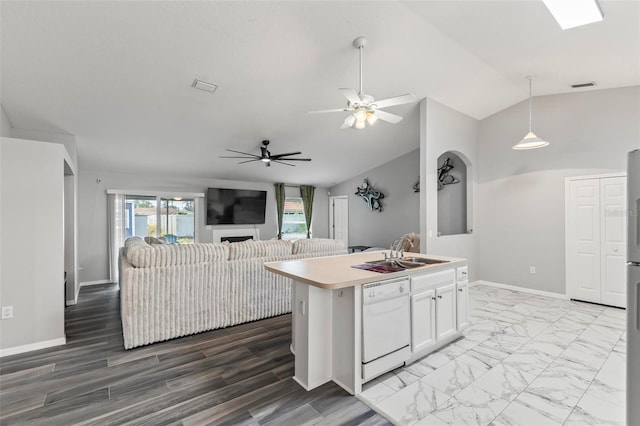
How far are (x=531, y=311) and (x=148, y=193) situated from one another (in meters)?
7.62

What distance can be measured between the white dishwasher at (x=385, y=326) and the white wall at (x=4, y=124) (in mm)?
4685

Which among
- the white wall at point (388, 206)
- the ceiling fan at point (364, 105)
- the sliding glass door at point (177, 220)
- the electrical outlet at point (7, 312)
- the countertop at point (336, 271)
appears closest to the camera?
the countertop at point (336, 271)

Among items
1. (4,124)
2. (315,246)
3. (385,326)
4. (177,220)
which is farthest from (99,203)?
(385,326)

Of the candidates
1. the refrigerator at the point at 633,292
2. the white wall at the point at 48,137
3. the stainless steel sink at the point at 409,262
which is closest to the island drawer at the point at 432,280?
the stainless steel sink at the point at 409,262

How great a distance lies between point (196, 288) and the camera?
3.40 m

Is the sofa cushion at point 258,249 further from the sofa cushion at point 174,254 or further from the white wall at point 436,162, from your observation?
the white wall at point 436,162

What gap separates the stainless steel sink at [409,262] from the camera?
2.86 meters

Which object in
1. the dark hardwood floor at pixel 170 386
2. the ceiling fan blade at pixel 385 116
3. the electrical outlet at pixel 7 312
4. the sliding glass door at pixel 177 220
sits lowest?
the dark hardwood floor at pixel 170 386

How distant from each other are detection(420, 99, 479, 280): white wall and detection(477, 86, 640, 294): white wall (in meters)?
0.20

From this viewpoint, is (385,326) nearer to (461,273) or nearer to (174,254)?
(461,273)

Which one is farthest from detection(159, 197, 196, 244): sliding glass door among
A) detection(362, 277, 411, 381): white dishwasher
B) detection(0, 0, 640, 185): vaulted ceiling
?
detection(362, 277, 411, 381): white dishwasher

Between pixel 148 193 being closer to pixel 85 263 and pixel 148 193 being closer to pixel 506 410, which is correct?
pixel 85 263

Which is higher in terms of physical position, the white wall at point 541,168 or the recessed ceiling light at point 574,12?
the recessed ceiling light at point 574,12

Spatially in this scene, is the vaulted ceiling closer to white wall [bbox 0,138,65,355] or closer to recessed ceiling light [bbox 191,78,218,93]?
recessed ceiling light [bbox 191,78,218,93]
